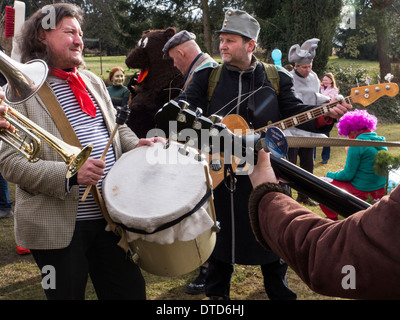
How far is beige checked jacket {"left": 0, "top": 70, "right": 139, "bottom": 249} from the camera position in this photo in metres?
1.96

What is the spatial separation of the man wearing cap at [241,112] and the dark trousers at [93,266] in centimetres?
83

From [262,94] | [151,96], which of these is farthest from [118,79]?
[262,94]

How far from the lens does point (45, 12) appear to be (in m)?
2.17

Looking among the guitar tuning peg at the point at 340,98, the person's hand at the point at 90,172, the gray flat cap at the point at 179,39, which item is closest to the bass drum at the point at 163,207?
the person's hand at the point at 90,172

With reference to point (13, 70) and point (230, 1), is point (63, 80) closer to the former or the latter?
point (13, 70)

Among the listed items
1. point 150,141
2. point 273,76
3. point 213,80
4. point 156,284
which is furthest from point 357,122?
point 150,141

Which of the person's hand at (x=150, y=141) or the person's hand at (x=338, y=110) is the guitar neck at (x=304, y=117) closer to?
the person's hand at (x=338, y=110)

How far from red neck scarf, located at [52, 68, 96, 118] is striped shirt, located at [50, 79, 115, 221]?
0.07 ft

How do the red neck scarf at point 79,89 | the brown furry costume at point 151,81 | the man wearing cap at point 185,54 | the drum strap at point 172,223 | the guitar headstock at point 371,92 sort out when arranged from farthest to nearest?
1. the brown furry costume at point 151,81
2. the man wearing cap at point 185,54
3. the guitar headstock at point 371,92
4. the red neck scarf at point 79,89
5. the drum strap at point 172,223

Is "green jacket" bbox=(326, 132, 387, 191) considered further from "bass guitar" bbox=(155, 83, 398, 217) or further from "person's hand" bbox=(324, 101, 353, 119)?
"bass guitar" bbox=(155, 83, 398, 217)

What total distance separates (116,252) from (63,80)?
92 cm

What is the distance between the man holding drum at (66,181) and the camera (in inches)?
78.2

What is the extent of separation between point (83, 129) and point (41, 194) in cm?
38

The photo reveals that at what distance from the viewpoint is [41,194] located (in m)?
2.04
